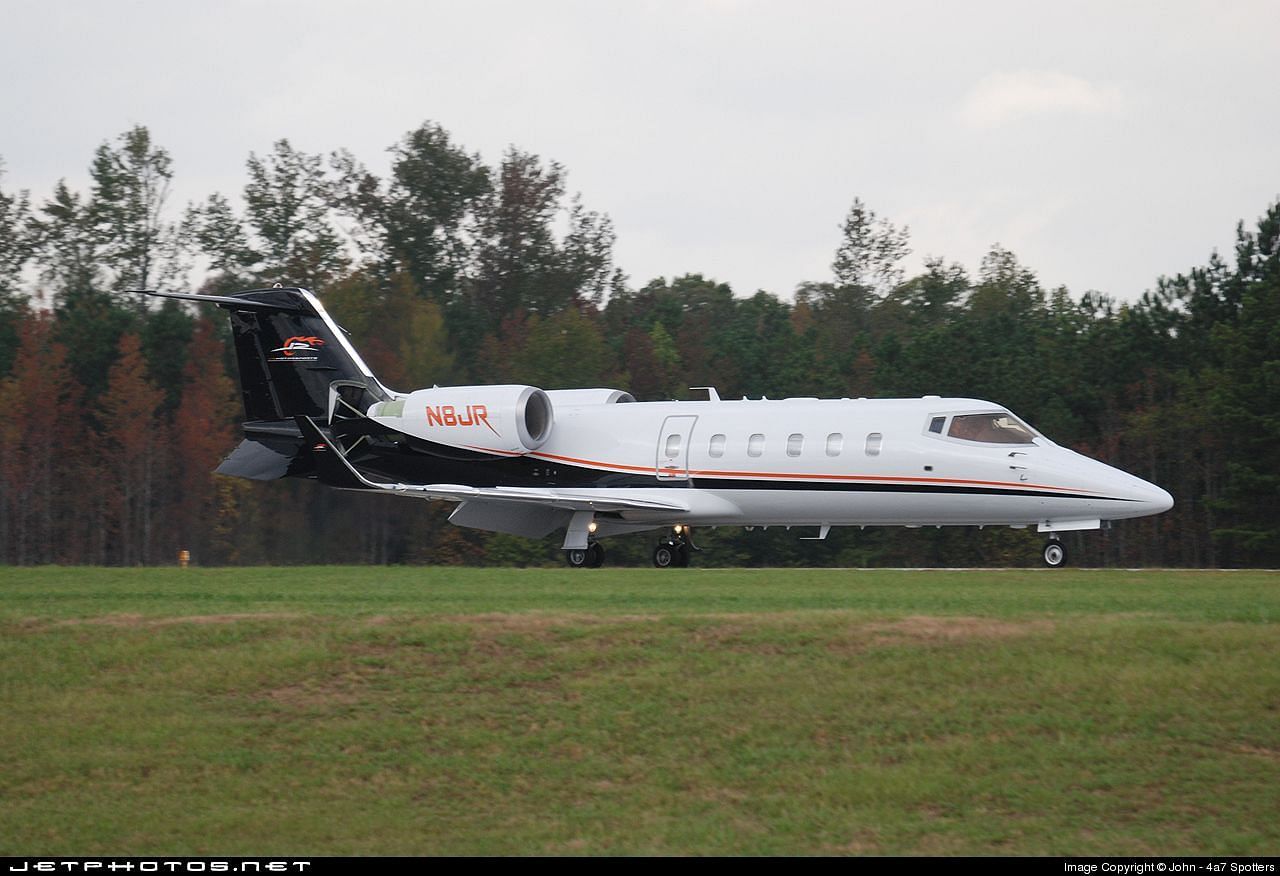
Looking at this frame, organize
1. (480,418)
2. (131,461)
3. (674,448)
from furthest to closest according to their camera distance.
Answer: (131,461) → (480,418) → (674,448)

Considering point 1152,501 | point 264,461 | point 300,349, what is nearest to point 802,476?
point 1152,501

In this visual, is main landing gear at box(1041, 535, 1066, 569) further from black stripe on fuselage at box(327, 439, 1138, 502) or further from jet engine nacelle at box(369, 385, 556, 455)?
jet engine nacelle at box(369, 385, 556, 455)

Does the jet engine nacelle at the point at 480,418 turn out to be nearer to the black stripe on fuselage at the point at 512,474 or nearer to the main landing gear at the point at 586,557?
the black stripe on fuselage at the point at 512,474

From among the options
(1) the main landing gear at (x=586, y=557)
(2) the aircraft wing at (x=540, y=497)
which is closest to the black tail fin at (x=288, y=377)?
(2) the aircraft wing at (x=540, y=497)

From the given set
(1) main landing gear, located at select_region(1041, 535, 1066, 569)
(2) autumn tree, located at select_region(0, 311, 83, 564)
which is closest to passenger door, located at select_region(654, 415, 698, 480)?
(1) main landing gear, located at select_region(1041, 535, 1066, 569)

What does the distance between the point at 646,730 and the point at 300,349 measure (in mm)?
19693

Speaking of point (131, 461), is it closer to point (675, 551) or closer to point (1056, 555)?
point (675, 551)

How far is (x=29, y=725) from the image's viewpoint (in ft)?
45.0

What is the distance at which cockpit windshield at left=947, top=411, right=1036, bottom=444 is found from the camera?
25.4 meters

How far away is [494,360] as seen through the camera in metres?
57.3

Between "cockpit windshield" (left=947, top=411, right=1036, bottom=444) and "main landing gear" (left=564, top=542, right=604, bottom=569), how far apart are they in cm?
733

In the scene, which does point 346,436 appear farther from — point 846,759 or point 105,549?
point 105,549

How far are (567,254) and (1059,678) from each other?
62.5 meters

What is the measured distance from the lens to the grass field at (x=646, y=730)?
1155 cm
